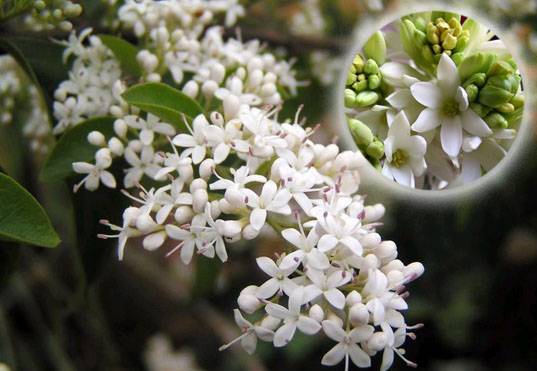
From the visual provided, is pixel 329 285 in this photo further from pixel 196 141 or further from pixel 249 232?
pixel 196 141

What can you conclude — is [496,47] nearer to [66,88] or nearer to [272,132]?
[272,132]

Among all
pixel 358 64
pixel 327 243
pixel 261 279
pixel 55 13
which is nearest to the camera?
pixel 327 243

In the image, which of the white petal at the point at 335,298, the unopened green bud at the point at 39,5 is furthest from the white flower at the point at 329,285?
the unopened green bud at the point at 39,5

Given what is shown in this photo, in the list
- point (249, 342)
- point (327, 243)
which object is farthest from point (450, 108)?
point (249, 342)

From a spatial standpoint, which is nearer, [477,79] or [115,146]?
[477,79]

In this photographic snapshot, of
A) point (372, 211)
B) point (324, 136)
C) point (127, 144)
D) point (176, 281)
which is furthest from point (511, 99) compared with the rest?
point (176, 281)

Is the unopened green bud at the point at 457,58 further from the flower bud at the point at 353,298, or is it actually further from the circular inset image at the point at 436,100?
the flower bud at the point at 353,298

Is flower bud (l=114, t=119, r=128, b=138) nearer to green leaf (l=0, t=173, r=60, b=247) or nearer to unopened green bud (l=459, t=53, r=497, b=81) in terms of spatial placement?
green leaf (l=0, t=173, r=60, b=247)
